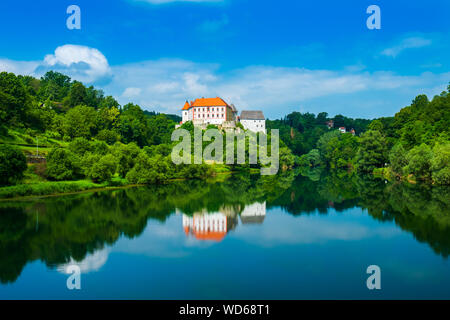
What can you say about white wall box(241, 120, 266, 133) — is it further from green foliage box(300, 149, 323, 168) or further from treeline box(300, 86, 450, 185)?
treeline box(300, 86, 450, 185)

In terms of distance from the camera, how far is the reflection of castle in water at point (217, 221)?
1688cm

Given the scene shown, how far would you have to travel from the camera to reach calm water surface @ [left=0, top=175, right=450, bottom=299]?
10.1 m

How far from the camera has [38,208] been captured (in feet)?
71.8

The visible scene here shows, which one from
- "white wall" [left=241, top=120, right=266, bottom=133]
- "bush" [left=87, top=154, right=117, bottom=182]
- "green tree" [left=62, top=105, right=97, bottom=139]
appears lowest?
"bush" [left=87, top=154, right=117, bottom=182]

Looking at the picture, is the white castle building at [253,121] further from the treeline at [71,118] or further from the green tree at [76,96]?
the green tree at [76,96]

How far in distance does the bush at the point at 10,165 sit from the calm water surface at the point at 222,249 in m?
3.10

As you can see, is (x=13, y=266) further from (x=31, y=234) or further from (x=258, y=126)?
(x=258, y=126)

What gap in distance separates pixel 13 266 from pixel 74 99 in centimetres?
5934

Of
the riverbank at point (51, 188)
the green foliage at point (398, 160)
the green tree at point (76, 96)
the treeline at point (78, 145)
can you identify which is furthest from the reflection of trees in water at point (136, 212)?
the green tree at point (76, 96)

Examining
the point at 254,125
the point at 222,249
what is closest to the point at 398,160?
the point at 222,249

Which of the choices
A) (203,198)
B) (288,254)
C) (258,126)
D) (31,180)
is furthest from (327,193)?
(258,126)

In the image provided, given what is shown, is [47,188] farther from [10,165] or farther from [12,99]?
[12,99]

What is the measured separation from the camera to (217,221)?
19.5 meters

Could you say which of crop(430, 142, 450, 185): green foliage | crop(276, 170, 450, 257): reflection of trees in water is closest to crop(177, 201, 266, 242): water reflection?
crop(276, 170, 450, 257): reflection of trees in water
